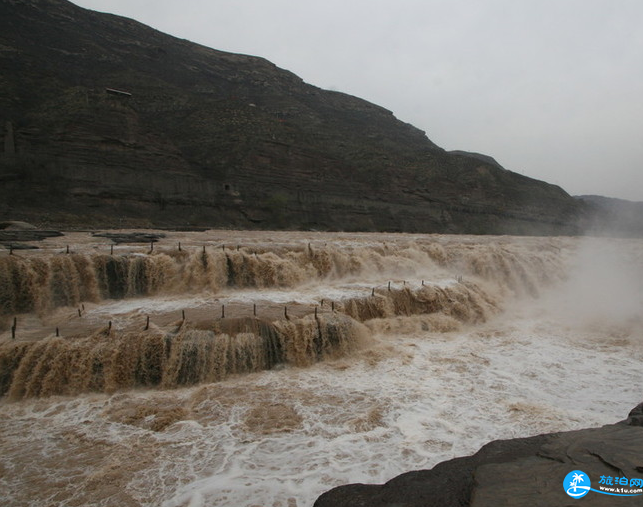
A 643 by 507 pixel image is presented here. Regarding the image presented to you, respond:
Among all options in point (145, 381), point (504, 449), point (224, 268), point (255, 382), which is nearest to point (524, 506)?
point (504, 449)

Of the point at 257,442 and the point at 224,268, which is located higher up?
the point at 224,268

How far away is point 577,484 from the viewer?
8.36ft

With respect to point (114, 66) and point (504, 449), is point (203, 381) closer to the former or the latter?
point (504, 449)

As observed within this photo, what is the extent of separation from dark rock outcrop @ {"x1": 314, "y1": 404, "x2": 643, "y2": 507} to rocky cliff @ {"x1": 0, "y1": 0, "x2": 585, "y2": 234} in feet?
73.1

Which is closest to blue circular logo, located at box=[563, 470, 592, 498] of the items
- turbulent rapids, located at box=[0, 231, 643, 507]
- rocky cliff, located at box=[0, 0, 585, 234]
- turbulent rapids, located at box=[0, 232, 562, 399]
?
turbulent rapids, located at box=[0, 231, 643, 507]

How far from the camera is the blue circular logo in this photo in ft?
8.01

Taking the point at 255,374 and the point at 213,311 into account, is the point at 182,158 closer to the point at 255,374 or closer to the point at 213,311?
the point at 213,311

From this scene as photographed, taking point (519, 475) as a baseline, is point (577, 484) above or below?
above

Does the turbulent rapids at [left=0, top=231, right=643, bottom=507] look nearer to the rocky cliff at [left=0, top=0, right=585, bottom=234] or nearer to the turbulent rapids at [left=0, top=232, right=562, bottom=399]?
the turbulent rapids at [left=0, top=232, right=562, bottom=399]

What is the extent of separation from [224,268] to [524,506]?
10.2m

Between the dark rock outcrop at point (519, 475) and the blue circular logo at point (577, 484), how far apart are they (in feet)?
0.11

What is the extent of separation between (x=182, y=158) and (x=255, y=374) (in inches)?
960

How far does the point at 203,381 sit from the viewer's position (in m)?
6.89

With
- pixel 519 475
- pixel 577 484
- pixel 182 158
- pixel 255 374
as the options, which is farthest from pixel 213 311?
pixel 182 158
